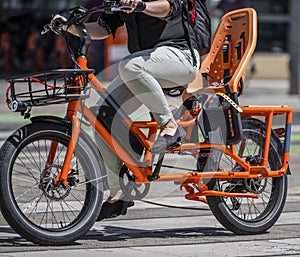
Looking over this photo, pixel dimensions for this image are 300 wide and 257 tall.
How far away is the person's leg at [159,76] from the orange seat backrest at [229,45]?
19.5 inches

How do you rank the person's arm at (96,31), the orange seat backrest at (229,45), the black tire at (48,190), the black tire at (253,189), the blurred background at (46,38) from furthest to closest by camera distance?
the blurred background at (46,38)
the orange seat backrest at (229,45)
the black tire at (253,189)
the person's arm at (96,31)
the black tire at (48,190)

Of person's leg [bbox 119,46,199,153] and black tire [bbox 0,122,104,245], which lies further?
person's leg [bbox 119,46,199,153]

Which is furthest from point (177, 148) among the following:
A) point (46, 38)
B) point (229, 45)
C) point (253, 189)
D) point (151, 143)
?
point (46, 38)

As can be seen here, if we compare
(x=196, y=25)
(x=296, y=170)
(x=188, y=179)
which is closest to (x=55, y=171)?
(x=188, y=179)

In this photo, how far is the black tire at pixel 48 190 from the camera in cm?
561

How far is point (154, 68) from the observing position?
19.4 ft

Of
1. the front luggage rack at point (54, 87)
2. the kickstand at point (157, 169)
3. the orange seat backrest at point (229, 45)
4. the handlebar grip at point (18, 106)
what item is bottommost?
→ the kickstand at point (157, 169)

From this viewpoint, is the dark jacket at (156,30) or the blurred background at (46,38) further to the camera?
the blurred background at (46,38)

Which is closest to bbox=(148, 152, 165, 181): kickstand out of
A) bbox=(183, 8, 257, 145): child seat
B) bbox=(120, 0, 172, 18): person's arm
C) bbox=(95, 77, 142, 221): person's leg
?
bbox=(95, 77, 142, 221): person's leg

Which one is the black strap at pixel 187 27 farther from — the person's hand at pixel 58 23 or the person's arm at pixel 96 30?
the person's hand at pixel 58 23

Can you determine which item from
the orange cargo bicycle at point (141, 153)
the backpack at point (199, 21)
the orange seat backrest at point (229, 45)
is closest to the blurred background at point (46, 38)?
the orange seat backrest at point (229, 45)

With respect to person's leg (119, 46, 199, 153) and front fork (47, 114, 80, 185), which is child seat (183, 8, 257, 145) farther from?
front fork (47, 114, 80, 185)

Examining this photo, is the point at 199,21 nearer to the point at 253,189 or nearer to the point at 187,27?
the point at 187,27

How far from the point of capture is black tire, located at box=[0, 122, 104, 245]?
18.4 ft
